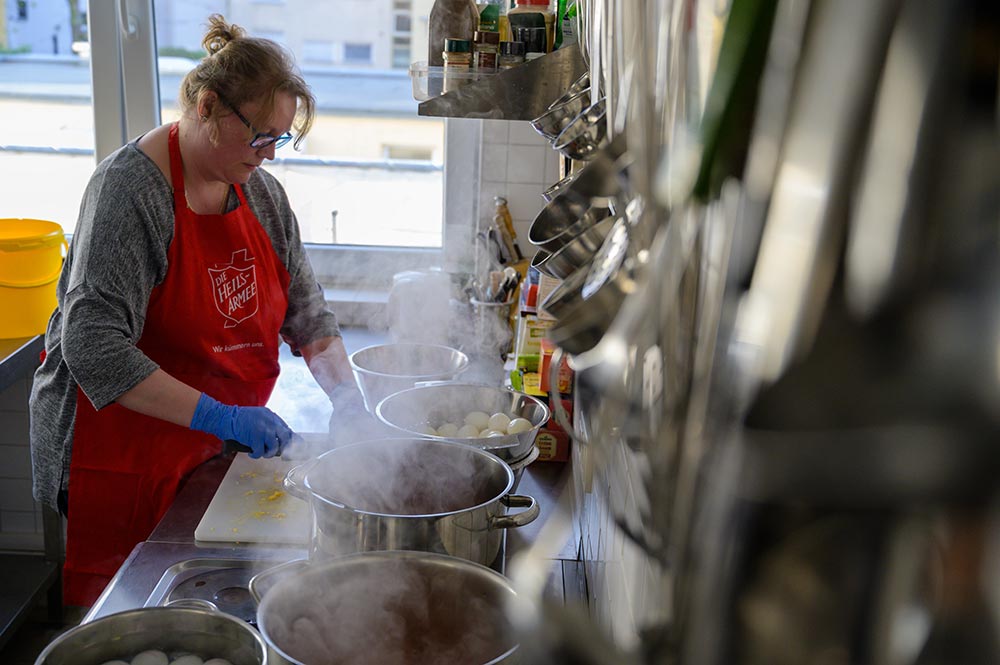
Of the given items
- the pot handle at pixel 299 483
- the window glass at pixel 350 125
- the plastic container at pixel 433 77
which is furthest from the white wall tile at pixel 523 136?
the pot handle at pixel 299 483

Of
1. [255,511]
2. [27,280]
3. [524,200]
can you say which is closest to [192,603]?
[255,511]

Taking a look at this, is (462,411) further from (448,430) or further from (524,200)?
(524,200)

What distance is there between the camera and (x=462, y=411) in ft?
6.28

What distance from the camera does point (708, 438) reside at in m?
0.34

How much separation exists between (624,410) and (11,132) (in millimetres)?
3689

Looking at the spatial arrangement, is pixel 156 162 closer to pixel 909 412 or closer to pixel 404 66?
pixel 404 66

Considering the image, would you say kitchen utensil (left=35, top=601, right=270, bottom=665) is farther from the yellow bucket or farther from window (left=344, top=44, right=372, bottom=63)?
window (left=344, top=44, right=372, bottom=63)

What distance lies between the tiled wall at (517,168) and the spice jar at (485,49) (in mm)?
1195

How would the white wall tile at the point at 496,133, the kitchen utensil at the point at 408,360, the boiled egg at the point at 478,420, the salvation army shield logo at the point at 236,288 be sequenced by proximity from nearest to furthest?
the boiled egg at the point at 478,420 → the salvation army shield logo at the point at 236,288 → the kitchen utensil at the point at 408,360 → the white wall tile at the point at 496,133

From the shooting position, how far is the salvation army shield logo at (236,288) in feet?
6.76

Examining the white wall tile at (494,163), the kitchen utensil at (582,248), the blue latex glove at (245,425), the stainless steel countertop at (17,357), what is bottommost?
the stainless steel countertop at (17,357)

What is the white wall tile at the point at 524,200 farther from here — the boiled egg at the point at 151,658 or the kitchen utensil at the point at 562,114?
the boiled egg at the point at 151,658

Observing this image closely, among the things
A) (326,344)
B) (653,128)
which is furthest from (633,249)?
(326,344)

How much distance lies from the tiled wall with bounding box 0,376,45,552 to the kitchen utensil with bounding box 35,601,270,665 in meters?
2.25
